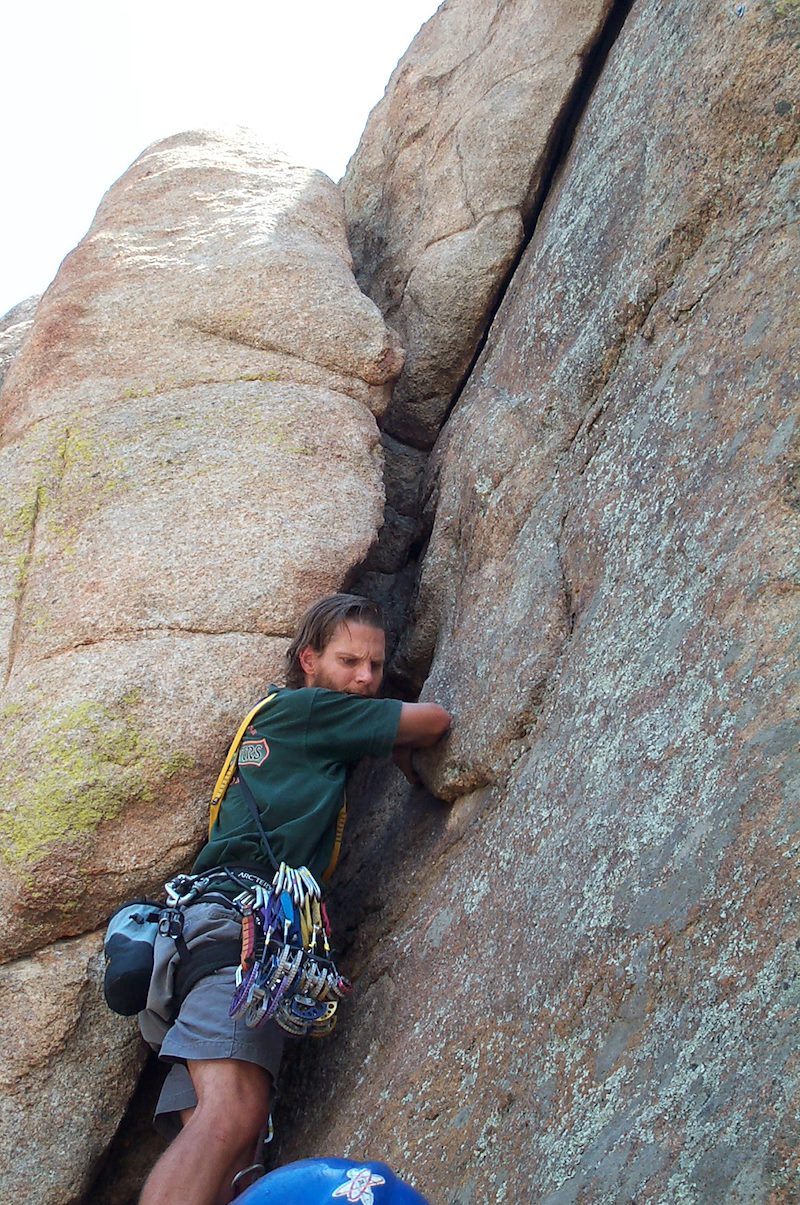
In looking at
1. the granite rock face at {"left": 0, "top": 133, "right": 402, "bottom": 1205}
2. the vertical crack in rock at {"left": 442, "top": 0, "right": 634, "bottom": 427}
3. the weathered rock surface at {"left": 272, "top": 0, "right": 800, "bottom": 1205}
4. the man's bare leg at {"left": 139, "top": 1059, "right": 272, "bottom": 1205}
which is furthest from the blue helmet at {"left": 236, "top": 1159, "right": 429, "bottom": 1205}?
the vertical crack in rock at {"left": 442, "top": 0, "right": 634, "bottom": 427}

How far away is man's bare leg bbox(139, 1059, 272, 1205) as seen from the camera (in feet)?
13.5

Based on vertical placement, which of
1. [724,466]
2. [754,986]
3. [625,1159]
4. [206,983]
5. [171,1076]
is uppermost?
[724,466]

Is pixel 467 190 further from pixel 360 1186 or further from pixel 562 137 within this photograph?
pixel 360 1186

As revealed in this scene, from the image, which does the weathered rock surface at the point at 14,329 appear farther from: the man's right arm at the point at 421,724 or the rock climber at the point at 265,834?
the man's right arm at the point at 421,724

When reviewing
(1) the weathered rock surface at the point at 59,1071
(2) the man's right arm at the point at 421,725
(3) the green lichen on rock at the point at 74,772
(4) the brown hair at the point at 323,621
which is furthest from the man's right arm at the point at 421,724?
(1) the weathered rock surface at the point at 59,1071

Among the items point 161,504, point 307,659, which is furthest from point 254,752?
point 161,504

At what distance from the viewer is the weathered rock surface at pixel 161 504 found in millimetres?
5340

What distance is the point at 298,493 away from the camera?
20.5ft

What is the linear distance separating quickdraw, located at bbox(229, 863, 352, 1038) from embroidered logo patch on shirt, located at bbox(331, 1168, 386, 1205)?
1.80m

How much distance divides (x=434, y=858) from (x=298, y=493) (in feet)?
6.77

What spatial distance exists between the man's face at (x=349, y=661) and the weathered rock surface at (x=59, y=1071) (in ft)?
4.93

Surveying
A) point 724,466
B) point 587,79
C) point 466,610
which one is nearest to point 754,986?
point 724,466

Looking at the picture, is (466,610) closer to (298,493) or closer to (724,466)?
(298,493)

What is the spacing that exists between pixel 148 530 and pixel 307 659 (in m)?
1.22
